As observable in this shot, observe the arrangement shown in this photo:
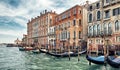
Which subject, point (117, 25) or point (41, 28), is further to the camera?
point (41, 28)

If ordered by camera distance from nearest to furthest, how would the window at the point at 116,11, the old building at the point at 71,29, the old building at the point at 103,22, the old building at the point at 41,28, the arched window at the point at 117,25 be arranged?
the arched window at the point at 117,25 → the window at the point at 116,11 → the old building at the point at 103,22 → the old building at the point at 71,29 → the old building at the point at 41,28

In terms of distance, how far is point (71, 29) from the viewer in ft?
101

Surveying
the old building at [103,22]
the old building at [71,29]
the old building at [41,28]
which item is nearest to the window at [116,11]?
the old building at [103,22]

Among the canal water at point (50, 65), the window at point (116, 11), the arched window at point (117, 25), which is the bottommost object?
the canal water at point (50, 65)

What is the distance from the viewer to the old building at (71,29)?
97.9 feet

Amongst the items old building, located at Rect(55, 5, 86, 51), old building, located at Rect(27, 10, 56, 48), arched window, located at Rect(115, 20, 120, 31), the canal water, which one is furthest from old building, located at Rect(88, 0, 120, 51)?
old building, located at Rect(27, 10, 56, 48)

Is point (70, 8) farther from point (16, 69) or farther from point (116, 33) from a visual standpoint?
point (16, 69)

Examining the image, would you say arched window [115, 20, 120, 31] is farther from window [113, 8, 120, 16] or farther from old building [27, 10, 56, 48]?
old building [27, 10, 56, 48]

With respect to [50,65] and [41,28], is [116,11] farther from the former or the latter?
[41,28]

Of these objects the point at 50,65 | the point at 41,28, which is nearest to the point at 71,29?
the point at 50,65

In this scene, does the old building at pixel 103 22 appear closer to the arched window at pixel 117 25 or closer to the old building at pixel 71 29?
the arched window at pixel 117 25

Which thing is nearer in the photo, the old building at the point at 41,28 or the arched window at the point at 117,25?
the arched window at the point at 117,25

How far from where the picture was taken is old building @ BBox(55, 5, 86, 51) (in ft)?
97.9

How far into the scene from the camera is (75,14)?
100 ft
